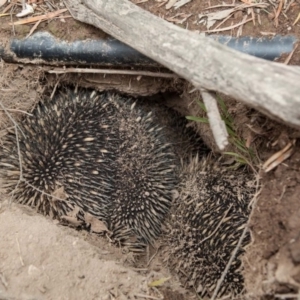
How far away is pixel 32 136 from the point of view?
429 cm

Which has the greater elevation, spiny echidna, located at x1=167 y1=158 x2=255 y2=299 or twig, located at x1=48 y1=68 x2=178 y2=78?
twig, located at x1=48 y1=68 x2=178 y2=78

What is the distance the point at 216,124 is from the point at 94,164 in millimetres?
1630

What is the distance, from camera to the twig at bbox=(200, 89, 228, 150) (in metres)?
2.75

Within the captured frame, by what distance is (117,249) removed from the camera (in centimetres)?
418

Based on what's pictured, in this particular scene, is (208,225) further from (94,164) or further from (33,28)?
(33,28)

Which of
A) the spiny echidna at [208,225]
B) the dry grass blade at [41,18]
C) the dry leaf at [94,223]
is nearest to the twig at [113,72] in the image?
the dry grass blade at [41,18]

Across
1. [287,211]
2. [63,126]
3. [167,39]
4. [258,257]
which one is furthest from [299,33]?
[63,126]

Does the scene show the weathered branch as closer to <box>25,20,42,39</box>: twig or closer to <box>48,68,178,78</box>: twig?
<box>48,68,178,78</box>: twig

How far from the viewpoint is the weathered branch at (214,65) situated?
2.52 metres

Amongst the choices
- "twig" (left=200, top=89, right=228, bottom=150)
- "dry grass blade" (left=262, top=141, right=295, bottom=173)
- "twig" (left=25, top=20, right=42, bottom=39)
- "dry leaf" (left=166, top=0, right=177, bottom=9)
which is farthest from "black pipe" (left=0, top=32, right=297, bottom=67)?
"twig" (left=200, top=89, right=228, bottom=150)

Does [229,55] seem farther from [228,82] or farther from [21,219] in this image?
[21,219]

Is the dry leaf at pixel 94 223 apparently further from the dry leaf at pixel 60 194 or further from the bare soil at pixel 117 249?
the dry leaf at pixel 60 194

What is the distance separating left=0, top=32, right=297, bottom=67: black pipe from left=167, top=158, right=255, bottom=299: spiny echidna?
1.01 meters

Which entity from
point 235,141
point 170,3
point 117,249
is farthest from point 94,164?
point 170,3
